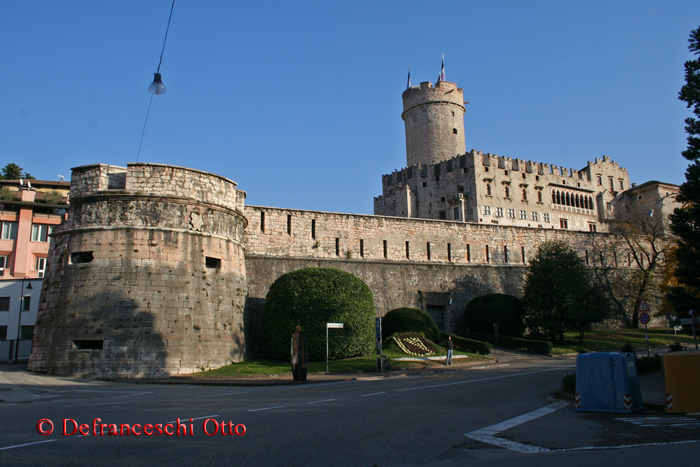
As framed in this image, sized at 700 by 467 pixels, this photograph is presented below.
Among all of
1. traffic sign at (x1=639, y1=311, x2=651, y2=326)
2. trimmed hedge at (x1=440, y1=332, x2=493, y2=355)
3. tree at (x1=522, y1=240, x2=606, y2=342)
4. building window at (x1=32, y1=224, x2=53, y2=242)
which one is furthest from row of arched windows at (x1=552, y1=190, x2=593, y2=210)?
building window at (x1=32, y1=224, x2=53, y2=242)

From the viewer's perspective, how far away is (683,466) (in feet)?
19.0

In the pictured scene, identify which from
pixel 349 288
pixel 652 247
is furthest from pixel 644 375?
pixel 652 247

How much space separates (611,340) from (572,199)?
33608mm

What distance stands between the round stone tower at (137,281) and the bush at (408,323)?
881 centimetres

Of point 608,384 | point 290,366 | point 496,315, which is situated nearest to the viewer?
point 608,384

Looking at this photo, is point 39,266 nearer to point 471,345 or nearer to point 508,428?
point 471,345

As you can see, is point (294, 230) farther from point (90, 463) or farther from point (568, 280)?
point (90, 463)

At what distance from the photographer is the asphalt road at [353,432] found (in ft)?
20.4

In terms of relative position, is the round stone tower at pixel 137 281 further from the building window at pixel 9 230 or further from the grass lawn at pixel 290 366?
the building window at pixel 9 230

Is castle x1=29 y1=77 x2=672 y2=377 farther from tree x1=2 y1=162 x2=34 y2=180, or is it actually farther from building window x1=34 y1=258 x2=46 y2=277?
tree x1=2 y1=162 x2=34 y2=180

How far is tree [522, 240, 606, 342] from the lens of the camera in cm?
2934

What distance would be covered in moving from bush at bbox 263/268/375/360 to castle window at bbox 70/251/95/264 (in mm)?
7785

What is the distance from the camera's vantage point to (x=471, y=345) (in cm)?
2695

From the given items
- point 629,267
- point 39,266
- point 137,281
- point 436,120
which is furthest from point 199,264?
point 436,120
